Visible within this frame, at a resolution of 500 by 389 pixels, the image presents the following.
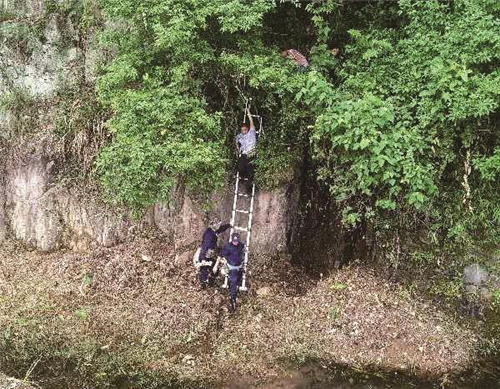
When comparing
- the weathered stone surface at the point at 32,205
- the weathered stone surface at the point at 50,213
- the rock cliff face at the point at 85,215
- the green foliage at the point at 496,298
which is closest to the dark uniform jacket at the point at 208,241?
the rock cliff face at the point at 85,215

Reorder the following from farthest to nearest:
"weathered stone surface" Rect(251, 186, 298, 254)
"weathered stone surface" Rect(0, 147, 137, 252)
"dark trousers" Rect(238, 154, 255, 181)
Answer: "weathered stone surface" Rect(0, 147, 137, 252), "weathered stone surface" Rect(251, 186, 298, 254), "dark trousers" Rect(238, 154, 255, 181)

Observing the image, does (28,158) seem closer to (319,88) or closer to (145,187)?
(145,187)

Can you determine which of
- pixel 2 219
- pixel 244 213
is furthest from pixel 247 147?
pixel 2 219

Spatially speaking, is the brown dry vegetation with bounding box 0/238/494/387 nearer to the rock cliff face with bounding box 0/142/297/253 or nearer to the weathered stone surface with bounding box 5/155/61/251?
the rock cliff face with bounding box 0/142/297/253

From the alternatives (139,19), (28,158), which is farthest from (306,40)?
(28,158)

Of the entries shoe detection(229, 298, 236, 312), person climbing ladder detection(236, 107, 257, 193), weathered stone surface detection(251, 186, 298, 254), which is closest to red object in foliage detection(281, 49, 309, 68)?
person climbing ladder detection(236, 107, 257, 193)

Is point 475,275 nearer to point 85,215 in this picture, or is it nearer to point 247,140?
point 247,140

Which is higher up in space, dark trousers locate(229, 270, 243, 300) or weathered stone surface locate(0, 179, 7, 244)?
weathered stone surface locate(0, 179, 7, 244)
